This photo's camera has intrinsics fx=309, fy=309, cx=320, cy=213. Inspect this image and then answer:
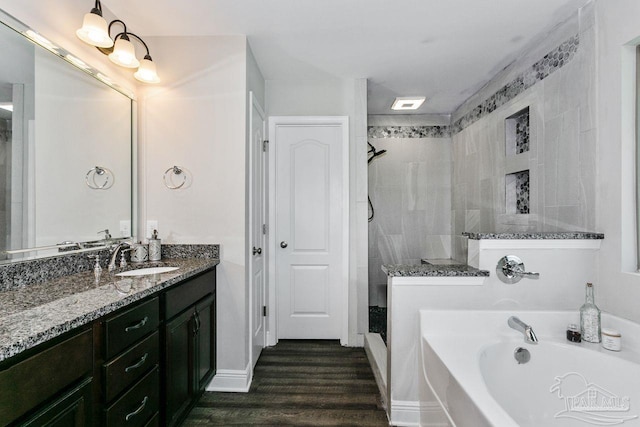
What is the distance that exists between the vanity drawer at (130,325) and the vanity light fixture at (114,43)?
54.2 inches

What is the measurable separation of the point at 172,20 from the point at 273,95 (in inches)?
41.6

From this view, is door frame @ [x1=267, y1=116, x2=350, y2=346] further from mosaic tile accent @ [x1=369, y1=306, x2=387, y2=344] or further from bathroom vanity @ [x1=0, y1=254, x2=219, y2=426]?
bathroom vanity @ [x1=0, y1=254, x2=219, y2=426]

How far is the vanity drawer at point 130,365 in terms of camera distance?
111 cm

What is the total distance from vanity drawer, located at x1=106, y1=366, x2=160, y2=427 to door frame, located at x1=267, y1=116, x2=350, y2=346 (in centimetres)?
148

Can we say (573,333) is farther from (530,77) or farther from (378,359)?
(530,77)

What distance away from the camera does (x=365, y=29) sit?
2109 millimetres

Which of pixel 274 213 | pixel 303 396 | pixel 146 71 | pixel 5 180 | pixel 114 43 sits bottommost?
pixel 303 396

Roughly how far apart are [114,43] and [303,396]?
8.24 ft

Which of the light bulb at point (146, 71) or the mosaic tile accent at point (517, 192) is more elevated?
the light bulb at point (146, 71)

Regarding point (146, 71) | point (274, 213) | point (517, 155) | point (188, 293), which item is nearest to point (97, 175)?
point (146, 71)

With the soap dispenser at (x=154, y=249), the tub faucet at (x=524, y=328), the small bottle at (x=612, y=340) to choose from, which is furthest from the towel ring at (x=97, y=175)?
the small bottle at (x=612, y=340)

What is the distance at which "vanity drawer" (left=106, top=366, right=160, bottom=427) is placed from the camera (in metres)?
1.14

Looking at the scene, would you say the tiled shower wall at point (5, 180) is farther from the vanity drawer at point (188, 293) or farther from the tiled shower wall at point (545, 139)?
the tiled shower wall at point (545, 139)

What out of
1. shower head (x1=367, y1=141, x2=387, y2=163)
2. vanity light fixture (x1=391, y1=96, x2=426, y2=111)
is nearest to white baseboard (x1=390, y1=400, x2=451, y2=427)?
shower head (x1=367, y1=141, x2=387, y2=163)
